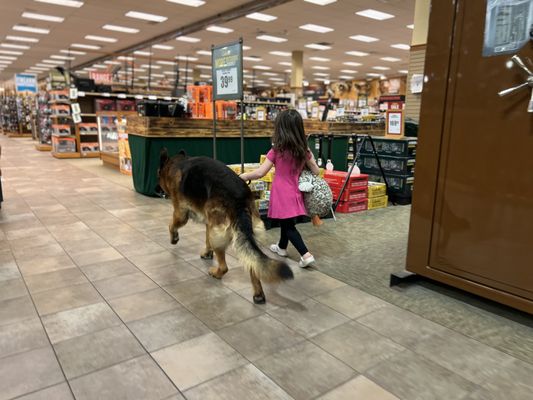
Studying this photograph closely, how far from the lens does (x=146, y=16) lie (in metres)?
12.3

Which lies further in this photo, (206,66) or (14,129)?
(206,66)

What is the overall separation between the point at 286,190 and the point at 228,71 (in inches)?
66.3

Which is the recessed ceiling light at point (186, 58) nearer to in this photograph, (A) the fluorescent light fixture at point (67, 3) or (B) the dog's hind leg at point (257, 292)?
(A) the fluorescent light fixture at point (67, 3)

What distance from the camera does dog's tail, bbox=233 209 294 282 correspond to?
2291mm

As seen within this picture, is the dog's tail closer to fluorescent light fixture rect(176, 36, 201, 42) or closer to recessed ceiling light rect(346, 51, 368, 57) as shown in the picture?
fluorescent light fixture rect(176, 36, 201, 42)

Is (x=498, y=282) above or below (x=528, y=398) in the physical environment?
above

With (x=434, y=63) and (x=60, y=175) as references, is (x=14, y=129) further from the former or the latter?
(x=434, y=63)

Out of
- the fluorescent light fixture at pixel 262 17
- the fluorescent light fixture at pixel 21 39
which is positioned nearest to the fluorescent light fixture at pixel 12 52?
the fluorescent light fixture at pixel 21 39

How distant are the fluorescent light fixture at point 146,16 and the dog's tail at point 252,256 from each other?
11.6 m

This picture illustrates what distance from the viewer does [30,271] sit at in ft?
10.2

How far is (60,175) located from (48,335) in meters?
6.59

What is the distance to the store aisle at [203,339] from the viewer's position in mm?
1806

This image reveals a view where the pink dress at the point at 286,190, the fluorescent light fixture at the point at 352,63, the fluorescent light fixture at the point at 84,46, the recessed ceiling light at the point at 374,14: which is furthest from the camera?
the fluorescent light fixture at the point at 352,63

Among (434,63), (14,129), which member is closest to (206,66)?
(14,129)
